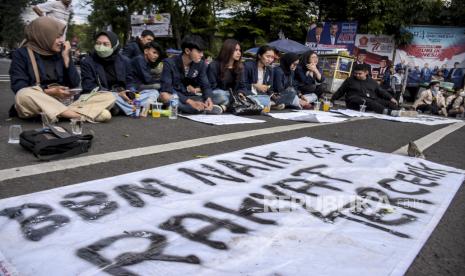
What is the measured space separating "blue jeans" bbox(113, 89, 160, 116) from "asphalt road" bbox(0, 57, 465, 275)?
7.5 inches

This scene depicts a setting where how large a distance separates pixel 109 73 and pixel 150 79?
858mm

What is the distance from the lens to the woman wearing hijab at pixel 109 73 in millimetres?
4867

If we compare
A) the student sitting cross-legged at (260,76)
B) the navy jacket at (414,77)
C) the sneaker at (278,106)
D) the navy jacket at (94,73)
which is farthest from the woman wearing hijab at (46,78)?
the navy jacket at (414,77)

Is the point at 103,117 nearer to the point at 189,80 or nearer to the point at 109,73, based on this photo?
the point at 109,73

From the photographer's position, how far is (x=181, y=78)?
225 inches

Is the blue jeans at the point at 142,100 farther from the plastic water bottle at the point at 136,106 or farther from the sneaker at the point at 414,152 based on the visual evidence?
the sneaker at the point at 414,152

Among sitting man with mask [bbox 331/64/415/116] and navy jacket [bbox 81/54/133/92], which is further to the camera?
sitting man with mask [bbox 331/64/415/116]

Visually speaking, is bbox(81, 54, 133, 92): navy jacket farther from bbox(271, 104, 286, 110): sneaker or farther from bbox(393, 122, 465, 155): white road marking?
bbox(393, 122, 465, 155): white road marking

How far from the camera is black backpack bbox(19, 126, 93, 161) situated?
272 cm

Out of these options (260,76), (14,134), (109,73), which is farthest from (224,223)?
(260,76)

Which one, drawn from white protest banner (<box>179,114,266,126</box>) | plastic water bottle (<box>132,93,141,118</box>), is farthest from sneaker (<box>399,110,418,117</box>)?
plastic water bottle (<box>132,93,141,118</box>)

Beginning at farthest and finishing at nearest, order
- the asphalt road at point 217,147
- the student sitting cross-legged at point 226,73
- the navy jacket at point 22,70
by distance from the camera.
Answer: the student sitting cross-legged at point 226,73, the navy jacket at point 22,70, the asphalt road at point 217,147

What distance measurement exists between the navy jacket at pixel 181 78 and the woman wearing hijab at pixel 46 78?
117 centimetres

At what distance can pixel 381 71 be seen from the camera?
15.6 m
